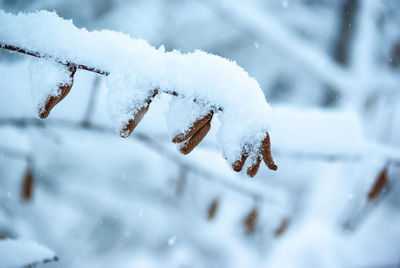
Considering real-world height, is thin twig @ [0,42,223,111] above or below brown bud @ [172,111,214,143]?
above

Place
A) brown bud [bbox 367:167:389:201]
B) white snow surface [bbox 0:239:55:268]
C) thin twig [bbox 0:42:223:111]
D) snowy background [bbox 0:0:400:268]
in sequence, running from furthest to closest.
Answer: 1. snowy background [bbox 0:0:400:268]
2. brown bud [bbox 367:167:389:201]
3. white snow surface [bbox 0:239:55:268]
4. thin twig [bbox 0:42:223:111]

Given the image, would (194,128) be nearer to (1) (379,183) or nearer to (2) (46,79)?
(2) (46,79)

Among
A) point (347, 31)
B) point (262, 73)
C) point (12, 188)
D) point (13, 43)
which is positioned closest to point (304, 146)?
point (13, 43)

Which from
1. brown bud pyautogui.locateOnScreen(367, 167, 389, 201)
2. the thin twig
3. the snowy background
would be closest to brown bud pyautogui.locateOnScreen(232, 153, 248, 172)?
the thin twig

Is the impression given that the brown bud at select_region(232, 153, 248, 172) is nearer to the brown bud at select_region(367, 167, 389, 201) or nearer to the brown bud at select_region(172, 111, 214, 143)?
the brown bud at select_region(172, 111, 214, 143)

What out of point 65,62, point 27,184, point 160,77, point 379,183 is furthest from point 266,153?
point 27,184

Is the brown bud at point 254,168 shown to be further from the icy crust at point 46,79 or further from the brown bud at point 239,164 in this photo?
the icy crust at point 46,79

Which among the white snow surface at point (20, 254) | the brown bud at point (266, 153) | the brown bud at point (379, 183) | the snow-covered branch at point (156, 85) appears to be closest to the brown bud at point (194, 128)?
the snow-covered branch at point (156, 85)

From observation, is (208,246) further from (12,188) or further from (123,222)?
(12,188)
